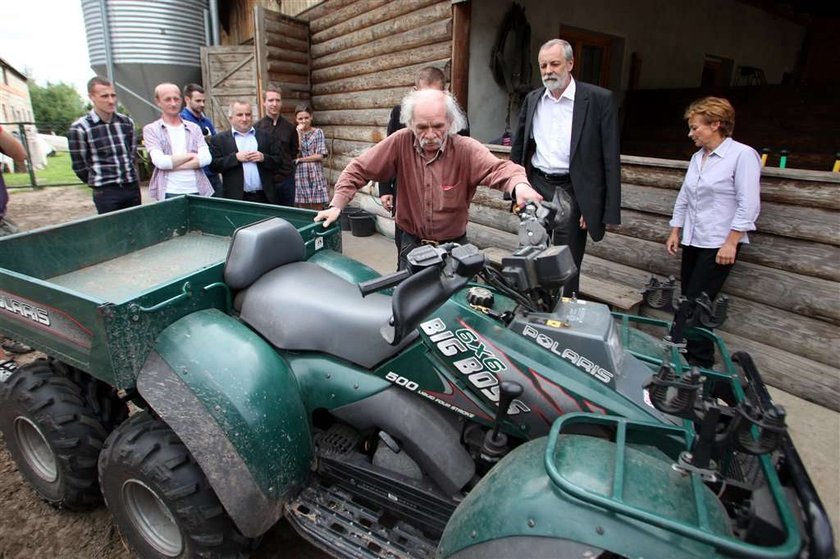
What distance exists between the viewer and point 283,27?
9.02 m

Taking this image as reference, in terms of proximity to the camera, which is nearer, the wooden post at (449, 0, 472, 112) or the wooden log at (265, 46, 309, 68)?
the wooden post at (449, 0, 472, 112)

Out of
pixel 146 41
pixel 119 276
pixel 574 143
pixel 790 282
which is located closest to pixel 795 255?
pixel 790 282

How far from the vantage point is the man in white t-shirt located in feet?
14.6

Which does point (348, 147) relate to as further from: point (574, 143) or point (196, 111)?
point (574, 143)

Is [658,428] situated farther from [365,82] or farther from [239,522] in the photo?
[365,82]

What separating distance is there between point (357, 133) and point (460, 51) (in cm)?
311

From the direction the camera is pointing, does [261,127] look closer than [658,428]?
No

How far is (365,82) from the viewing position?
802 centimetres

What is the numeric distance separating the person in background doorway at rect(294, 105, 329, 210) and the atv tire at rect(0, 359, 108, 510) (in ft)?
14.4

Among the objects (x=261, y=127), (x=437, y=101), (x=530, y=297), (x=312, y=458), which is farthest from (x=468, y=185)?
(x=261, y=127)

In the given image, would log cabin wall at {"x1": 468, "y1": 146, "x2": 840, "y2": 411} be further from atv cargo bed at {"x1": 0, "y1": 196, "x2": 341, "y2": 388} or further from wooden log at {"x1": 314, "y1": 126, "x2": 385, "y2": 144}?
wooden log at {"x1": 314, "y1": 126, "x2": 385, "y2": 144}

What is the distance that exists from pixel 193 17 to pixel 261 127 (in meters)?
9.66

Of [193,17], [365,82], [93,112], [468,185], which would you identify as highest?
[193,17]

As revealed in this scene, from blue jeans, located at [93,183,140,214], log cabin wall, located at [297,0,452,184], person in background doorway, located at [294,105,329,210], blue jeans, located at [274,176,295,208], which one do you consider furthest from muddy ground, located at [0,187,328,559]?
log cabin wall, located at [297,0,452,184]
